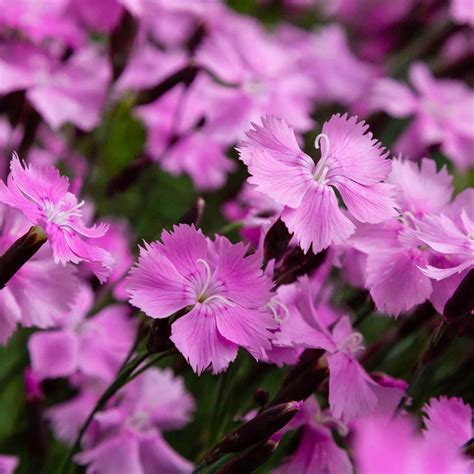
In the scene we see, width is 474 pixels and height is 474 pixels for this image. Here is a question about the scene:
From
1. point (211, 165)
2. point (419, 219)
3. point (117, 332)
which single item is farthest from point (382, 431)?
point (211, 165)

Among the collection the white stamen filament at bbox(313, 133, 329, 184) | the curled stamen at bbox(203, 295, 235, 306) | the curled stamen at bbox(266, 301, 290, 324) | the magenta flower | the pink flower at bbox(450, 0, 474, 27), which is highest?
the white stamen filament at bbox(313, 133, 329, 184)

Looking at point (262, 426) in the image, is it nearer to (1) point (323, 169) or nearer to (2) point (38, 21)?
(1) point (323, 169)

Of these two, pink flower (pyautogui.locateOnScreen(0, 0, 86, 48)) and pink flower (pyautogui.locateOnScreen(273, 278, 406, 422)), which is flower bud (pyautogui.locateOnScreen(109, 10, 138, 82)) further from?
pink flower (pyautogui.locateOnScreen(273, 278, 406, 422))

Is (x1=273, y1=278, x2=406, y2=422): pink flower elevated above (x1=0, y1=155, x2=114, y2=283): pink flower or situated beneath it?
situated beneath

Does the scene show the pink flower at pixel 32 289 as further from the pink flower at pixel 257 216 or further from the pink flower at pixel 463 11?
the pink flower at pixel 463 11

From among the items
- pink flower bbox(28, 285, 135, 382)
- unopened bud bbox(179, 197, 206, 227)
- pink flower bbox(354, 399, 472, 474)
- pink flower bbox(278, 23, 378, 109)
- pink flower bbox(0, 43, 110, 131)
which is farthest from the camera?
pink flower bbox(278, 23, 378, 109)

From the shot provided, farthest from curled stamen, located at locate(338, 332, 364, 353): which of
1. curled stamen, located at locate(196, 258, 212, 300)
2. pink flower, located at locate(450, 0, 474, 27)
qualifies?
pink flower, located at locate(450, 0, 474, 27)

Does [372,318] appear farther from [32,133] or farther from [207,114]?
[32,133]
